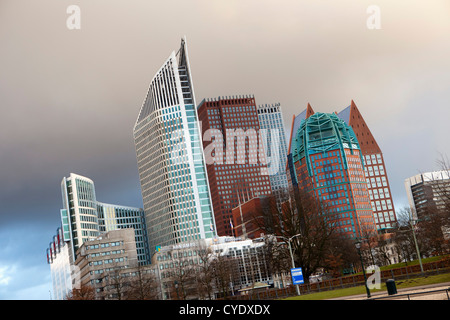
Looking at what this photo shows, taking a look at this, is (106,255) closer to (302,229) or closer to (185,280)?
(185,280)

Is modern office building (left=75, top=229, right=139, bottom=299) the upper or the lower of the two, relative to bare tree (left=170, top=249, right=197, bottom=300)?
upper

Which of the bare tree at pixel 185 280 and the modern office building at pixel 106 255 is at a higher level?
the modern office building at pixel 106 255

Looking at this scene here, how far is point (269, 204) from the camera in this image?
79438 mm

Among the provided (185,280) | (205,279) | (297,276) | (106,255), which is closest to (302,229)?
(297,276)

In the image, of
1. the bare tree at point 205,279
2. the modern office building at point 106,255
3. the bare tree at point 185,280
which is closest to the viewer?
the bare tree at point 205,279

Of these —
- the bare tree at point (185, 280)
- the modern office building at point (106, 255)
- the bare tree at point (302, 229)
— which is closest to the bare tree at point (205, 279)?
the bare tree at point (185, 280)

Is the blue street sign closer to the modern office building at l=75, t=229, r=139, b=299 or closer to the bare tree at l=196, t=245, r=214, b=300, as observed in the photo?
the bare tree at l=196, t=245, r=214, b=300

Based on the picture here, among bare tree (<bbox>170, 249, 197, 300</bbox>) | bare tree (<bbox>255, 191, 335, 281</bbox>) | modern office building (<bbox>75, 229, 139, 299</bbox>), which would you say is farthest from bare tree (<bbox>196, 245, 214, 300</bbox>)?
modern office building (<bbox>75, 229, 139, 299</bbox>)

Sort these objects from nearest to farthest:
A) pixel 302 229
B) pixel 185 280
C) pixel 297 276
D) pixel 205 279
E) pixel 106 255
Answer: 1. pixel 297 276
2. pixel 302 229
3. pixel 205 279
4. pixel 185 280
5. pixel 106 255

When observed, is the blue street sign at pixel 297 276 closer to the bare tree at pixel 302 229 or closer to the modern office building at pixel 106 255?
the bare tree at pixel 302 229

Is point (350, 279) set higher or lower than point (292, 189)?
lower
